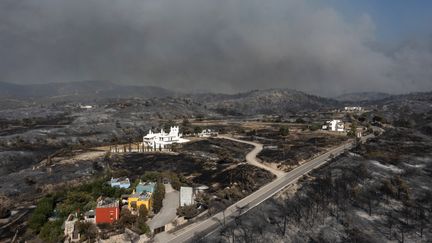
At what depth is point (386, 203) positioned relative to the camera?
51375 mm

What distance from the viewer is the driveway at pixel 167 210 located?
148ft

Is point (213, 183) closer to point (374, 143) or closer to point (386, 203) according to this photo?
point (386, 203)

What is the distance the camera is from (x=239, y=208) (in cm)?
4859

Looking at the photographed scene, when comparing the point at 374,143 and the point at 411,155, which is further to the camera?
the point at 374,143

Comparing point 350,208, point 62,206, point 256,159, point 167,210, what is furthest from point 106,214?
point 256,159

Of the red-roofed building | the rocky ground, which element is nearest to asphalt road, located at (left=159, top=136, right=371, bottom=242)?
the rocky ground

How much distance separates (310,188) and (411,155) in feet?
116

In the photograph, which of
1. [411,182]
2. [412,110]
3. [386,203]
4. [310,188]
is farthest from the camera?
[412,110]

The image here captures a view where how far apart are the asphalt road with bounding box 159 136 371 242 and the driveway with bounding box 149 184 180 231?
3.50m

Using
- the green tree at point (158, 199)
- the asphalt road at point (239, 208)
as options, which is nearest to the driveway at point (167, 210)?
the green tree at point (158, 199)

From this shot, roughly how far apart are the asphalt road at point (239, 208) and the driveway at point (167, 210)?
138 inches

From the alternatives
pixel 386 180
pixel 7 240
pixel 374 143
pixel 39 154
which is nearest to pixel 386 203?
pixel 386 180

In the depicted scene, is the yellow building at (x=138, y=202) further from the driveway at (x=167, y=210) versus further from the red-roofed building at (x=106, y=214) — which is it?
the red-roofed building at (x=106, y=214)

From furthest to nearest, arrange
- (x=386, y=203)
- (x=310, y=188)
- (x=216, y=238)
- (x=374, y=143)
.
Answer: (x=374, y=143), (x=310, y=188), (x=386, y=203), (x=216, y=238)
